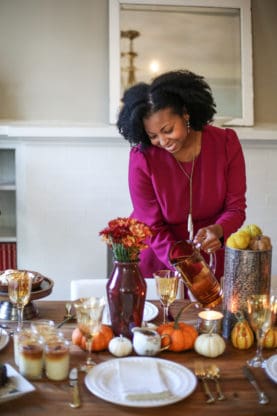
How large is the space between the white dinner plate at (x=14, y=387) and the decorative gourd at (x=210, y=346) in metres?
0.46

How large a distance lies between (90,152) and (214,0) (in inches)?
47.8

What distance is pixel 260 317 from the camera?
51.9 inches

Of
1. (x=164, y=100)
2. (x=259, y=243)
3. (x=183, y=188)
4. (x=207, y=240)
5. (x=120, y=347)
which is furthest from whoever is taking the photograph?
(x=183, y=188)

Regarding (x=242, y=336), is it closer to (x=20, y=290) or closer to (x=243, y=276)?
(x=243, y=276)

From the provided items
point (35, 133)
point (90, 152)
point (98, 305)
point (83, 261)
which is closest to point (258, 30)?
point (90, 152)

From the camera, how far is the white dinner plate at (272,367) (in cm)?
122

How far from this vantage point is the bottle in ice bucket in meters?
1.51

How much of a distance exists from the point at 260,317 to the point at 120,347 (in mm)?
367

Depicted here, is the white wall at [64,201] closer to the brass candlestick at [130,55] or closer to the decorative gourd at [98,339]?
the brass candlestick at [130,55]

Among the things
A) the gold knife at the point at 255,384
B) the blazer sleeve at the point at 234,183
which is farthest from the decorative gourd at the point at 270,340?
the blazer sleeve at the point at 234,183

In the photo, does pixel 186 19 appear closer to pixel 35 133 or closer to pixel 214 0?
pixel 214 0

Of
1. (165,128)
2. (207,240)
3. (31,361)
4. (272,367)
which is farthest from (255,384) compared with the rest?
(165,128)

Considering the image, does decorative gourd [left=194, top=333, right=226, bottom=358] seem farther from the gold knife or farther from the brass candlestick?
the brass candlestick

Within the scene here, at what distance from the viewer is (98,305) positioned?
4.30 feet
